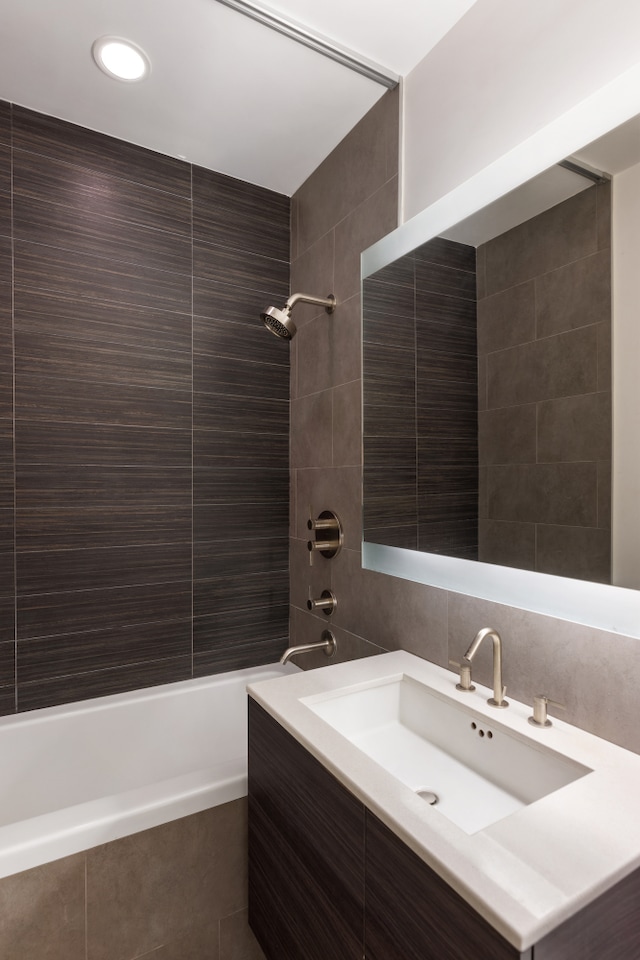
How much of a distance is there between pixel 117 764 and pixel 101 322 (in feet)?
5.33

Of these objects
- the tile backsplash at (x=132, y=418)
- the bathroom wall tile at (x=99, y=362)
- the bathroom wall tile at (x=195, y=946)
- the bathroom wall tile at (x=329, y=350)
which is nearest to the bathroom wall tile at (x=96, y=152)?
the tile backsplash at (x=132, y=418)

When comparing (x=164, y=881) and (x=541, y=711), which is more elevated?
(x=541, y=711)

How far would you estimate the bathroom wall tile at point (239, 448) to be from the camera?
2096mm

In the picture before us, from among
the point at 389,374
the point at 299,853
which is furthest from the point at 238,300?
the point at 299,853

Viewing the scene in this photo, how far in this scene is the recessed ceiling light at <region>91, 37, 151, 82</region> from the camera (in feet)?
4.93

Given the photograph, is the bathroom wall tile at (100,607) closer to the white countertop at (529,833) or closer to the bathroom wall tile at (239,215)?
the white countertop at (529,833)

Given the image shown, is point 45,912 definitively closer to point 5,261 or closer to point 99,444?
point 99,444

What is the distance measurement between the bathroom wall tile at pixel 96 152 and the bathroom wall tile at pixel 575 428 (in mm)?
1730

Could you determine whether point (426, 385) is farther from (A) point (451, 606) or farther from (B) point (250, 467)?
(B) point (250, 467)

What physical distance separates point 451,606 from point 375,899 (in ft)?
2.29

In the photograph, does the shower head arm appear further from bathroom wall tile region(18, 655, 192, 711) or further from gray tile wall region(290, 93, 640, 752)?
bathroom wall tile region(18, 655, 192, 711)

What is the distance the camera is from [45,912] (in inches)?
45.0

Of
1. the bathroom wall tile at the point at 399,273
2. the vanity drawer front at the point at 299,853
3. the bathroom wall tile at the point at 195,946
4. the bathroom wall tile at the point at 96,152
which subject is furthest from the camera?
the bathroom wall tile at the point at 96,152

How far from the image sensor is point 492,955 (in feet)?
1.99
